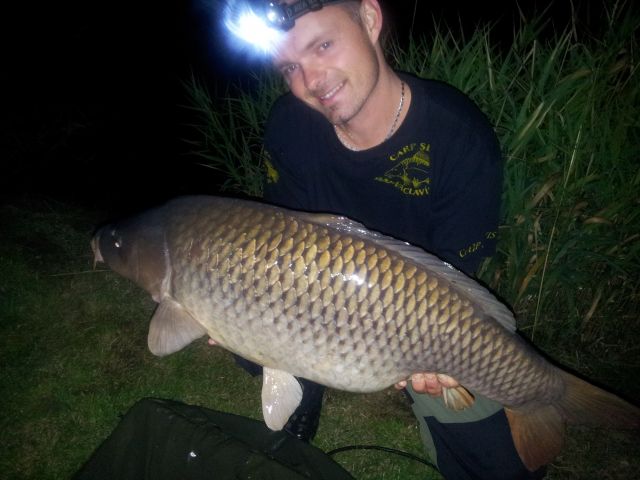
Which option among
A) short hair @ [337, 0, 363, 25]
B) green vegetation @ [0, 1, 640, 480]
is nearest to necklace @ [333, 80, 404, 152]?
short hair @ [337, 0, 363, 25]

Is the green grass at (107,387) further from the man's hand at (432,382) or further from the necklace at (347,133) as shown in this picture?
the necklace at (347,133)

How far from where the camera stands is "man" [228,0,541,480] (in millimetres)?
1509

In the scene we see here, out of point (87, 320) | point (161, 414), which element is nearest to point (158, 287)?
point (161, 414)

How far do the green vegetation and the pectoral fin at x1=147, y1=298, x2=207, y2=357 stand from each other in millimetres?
759

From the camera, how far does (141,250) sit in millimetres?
1479

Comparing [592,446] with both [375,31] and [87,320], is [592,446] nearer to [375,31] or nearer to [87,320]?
[375,31]

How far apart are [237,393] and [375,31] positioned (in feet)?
5.16

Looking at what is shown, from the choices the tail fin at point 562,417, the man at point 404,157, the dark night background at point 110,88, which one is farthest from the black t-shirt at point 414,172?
the dark night background at point 110,88

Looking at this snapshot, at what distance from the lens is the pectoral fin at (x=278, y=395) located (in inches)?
58.6

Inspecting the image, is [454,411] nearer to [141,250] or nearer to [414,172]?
[414,172]

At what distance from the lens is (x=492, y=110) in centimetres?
216

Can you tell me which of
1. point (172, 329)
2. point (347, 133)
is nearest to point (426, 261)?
point (347, 133)

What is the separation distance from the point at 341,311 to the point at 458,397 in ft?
1.86

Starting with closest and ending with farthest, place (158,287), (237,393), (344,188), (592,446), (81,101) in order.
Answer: (158,287), (344,188), (592,446), (237,393), (81,101)
